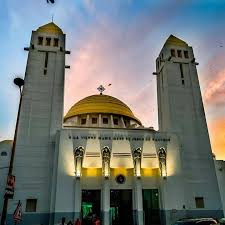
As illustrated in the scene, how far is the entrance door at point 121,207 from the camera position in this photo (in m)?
24.8

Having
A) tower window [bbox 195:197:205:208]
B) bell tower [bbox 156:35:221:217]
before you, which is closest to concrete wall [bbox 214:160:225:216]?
bell tower [bbox 156:35:221:217]

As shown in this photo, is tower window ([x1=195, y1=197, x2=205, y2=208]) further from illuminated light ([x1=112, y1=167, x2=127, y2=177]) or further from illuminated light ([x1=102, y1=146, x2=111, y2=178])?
illuminated light ([x1=102, y1=146, x2=111, y2=178])

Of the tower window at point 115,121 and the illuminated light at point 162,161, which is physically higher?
the tower window at point 115,121

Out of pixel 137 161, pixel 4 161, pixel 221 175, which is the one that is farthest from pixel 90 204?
pixel 221 175

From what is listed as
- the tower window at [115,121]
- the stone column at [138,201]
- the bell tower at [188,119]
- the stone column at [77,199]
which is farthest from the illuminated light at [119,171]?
the tower window at [115,121]

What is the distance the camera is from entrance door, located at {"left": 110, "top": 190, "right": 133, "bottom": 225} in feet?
81.3

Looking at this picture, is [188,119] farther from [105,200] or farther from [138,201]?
[105,200]

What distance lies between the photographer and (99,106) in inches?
1496

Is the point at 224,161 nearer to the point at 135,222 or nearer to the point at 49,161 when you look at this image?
the point at 135,222

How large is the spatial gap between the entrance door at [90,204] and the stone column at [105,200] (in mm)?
966

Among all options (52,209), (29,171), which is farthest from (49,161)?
(52,209)

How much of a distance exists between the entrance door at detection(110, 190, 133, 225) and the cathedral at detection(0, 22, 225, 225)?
91 millimetres

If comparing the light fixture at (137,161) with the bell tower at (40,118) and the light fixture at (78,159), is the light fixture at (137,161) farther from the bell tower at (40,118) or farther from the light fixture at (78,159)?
the bell tower at (40,118)

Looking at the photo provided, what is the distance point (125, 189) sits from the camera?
25.8 metres
